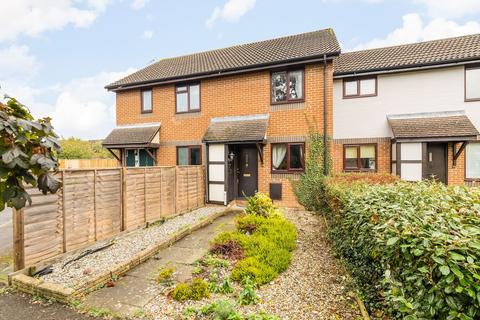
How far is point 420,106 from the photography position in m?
9.92

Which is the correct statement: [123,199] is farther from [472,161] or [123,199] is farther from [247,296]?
[472,161]

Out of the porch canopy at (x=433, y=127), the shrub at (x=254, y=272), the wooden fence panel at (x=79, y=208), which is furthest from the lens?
the porch canopy at (x=433, y=127)

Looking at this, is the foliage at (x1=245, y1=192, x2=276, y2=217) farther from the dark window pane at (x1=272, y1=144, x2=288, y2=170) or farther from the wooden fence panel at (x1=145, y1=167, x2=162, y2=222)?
the dark window pane at (x1=272, y1=144, x2=288, y2=170)

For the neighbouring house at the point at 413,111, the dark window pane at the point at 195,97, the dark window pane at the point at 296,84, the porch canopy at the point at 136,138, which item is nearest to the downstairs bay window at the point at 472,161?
the neighbouring house at the point at 413,111

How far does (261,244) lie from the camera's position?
5.11 metres

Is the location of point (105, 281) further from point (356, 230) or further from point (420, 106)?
point (420, 106)

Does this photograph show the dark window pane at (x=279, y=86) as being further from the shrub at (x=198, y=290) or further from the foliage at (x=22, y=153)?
the foliage at (x=22, y=153)

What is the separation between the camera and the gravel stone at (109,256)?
438 centimetres

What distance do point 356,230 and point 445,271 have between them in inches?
73.8

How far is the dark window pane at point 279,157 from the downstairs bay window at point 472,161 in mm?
6553

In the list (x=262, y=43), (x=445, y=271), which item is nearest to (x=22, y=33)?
(x=262, y=43)

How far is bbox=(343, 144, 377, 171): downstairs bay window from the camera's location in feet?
34.1

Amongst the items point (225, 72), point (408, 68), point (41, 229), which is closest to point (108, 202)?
point (41, 229)

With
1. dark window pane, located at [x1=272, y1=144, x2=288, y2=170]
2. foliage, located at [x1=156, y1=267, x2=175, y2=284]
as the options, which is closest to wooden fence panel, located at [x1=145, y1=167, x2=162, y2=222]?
foliage, located at [x1=156, y1=267, x2=175, y2=284]
